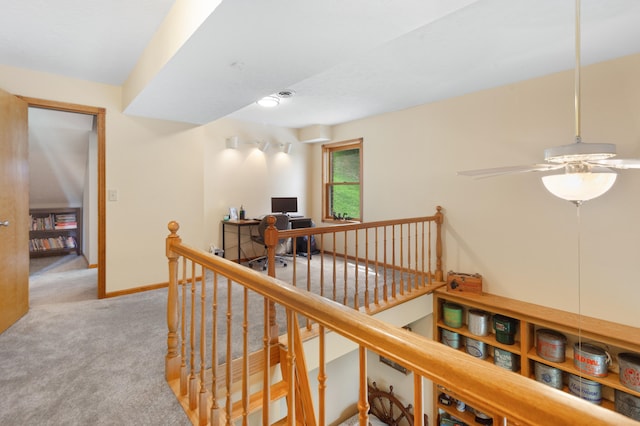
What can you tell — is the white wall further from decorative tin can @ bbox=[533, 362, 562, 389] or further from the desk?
the desk

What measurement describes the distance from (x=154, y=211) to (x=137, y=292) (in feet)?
3.05

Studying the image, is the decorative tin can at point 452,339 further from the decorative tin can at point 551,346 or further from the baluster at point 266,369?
the baluster at point 266,369

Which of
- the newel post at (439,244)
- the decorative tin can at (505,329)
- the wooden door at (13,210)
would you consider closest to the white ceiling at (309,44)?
the wooden door at (13,210)

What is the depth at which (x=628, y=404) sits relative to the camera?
2.42m

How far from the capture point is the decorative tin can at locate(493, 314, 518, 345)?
9.97 feet

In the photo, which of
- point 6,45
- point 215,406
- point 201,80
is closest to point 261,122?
point 201,80

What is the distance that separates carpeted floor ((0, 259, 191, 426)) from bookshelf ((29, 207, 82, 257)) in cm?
272

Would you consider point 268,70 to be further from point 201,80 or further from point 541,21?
point 541,21

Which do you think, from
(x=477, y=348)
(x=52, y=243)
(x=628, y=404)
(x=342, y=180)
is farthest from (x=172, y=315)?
(x=52, y=243)

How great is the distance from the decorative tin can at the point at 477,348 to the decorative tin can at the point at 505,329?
0.20 m

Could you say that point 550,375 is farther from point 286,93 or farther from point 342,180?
point 286,93

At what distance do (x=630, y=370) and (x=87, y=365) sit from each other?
401cm

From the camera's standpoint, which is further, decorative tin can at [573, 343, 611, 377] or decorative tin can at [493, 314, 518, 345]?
decorative tin can at [493, 314, 518, 345]

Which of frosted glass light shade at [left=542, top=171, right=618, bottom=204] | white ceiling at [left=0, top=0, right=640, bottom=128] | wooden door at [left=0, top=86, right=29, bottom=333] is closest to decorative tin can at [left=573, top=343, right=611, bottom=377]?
frosted glass light shade at [left=542, top=171, right=618, bottom=204]
